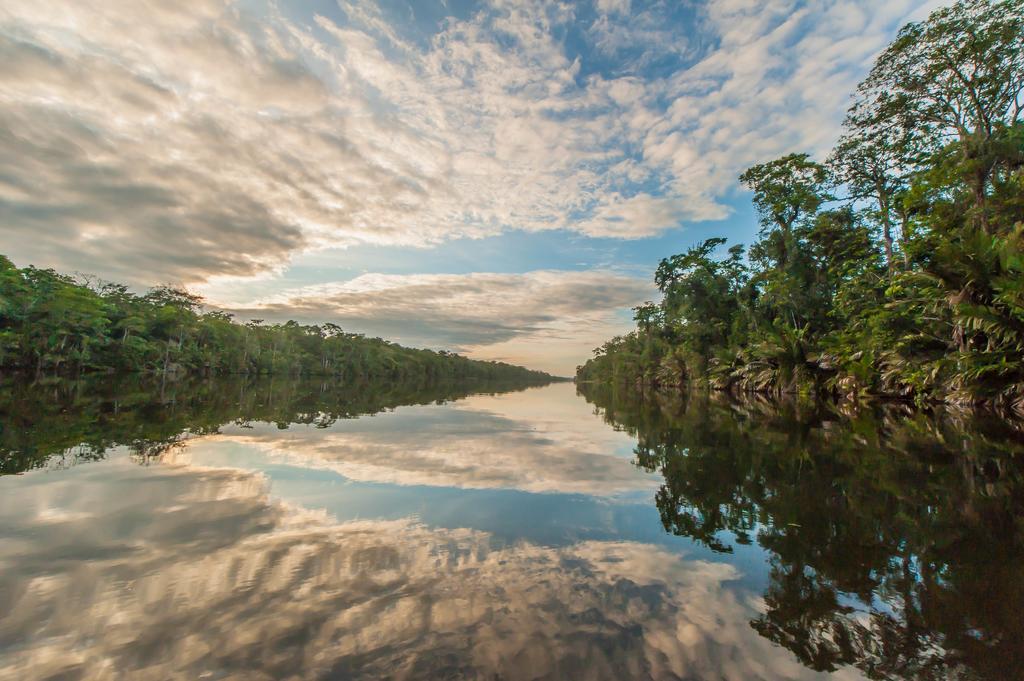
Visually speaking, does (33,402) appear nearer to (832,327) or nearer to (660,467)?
(660,467)

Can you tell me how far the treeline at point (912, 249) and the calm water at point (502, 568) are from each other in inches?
319

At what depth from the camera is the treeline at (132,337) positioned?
107ft

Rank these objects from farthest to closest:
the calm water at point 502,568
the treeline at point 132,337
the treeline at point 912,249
Answer: 1. the treeline at point 132,337
2. the treeline at point 912,249
3. the calm water at point 502,568

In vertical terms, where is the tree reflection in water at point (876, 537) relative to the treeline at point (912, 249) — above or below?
below

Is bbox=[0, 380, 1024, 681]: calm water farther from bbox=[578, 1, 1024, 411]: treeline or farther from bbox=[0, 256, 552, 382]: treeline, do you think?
bbox=[0, 256, 552, 382]: treeline

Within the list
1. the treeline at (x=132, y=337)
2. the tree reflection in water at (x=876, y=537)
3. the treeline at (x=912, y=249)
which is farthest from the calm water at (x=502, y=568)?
the treeline at (x=132, y=337)

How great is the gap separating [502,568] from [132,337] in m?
52.4

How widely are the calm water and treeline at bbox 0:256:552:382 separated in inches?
1558

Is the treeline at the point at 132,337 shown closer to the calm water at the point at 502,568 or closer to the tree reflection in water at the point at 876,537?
the calm water at the point at 502,568

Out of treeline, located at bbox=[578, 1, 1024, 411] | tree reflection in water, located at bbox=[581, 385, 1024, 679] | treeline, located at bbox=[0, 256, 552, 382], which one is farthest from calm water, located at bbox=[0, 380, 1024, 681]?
treeline, located at bbox=[0, 256, 552, 382]

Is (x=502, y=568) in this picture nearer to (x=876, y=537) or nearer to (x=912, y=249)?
(x=876, y=537)

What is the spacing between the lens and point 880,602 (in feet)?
6.98

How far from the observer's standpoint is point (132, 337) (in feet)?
135

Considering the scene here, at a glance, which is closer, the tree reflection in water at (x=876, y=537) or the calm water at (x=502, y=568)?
the calm water at (x=502, y=568)
